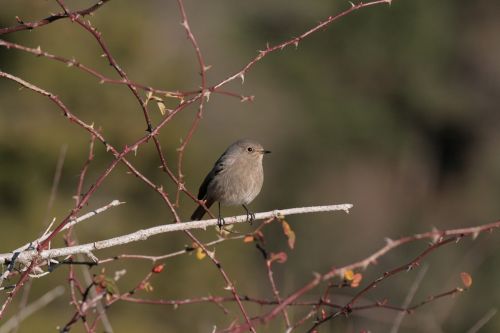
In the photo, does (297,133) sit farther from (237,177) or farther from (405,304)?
(405,304)

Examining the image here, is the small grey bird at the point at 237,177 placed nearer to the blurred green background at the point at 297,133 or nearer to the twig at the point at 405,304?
the twig at the point at 405,304

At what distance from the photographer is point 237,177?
660 cm

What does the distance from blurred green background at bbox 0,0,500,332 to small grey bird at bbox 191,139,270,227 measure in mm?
7655

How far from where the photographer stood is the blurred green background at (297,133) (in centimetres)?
1565

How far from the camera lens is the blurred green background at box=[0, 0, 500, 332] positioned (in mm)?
15648

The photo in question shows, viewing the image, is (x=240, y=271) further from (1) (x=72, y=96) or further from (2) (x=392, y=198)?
(2) (x=392, y=198)

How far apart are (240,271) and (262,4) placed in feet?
46.8

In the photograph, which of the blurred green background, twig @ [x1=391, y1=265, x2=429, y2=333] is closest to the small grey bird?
twig @ [x1=391, y1=265, x2=429, y2=333]

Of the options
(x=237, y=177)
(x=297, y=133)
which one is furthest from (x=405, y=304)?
(x=297, y=133)

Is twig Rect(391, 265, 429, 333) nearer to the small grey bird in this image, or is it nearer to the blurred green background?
the small grey bird

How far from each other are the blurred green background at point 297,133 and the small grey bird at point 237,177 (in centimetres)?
766

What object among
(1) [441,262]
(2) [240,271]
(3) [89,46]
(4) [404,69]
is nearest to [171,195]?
(2) [240,271]

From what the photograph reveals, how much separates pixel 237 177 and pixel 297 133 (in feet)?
77.0

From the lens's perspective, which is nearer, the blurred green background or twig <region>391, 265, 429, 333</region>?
twig <region>391, 265, 429, 333</region>
